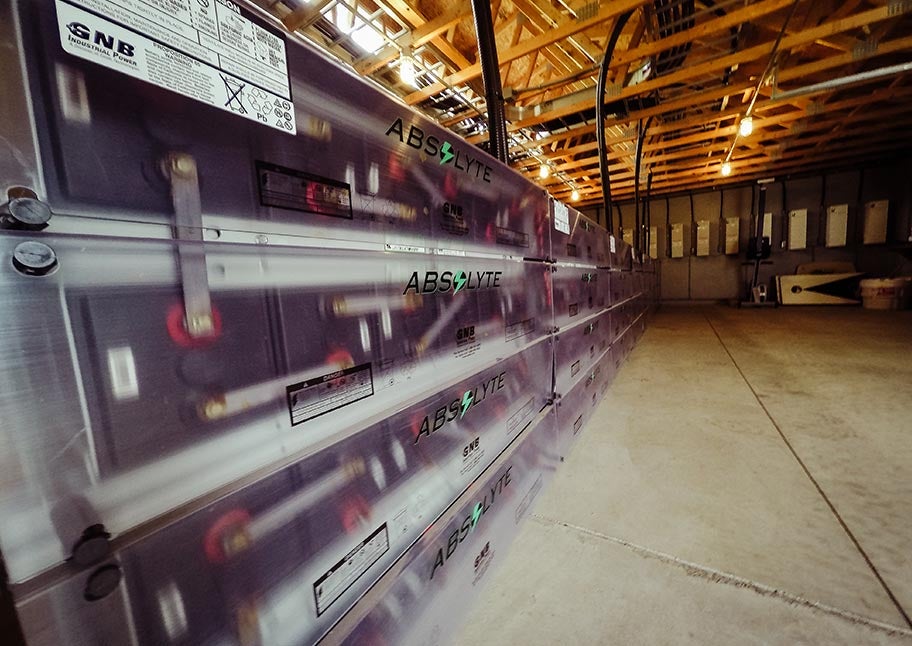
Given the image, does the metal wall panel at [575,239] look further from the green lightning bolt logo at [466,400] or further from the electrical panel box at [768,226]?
the electrical panel box at [768,226]

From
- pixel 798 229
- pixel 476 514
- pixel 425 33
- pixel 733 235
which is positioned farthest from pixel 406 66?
pixel 798 229

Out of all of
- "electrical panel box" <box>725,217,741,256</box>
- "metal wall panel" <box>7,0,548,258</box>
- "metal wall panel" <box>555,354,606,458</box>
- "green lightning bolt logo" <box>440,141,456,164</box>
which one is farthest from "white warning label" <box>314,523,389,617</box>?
"electrical panel box" <box>725,217,741,256</box>

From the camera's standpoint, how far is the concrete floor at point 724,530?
103cm

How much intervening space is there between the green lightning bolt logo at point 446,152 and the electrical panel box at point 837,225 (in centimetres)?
1253

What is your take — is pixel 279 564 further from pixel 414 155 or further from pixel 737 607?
pixel 737 607

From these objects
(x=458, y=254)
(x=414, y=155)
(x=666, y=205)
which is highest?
(x=666, y=205)

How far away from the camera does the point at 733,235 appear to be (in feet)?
31.7

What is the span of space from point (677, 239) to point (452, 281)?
1161 centimetres

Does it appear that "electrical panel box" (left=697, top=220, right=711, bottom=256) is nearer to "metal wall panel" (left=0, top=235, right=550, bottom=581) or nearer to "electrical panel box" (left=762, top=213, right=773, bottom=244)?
"electrical panel box" (left=762, top=213, right=773, bottom=244)

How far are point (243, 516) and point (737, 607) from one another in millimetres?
1438

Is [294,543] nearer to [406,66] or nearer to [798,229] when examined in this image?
[406,66]

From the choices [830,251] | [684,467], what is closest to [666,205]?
[830,251]

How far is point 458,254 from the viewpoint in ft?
3.54

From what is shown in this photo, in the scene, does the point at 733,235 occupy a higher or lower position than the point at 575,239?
higher
